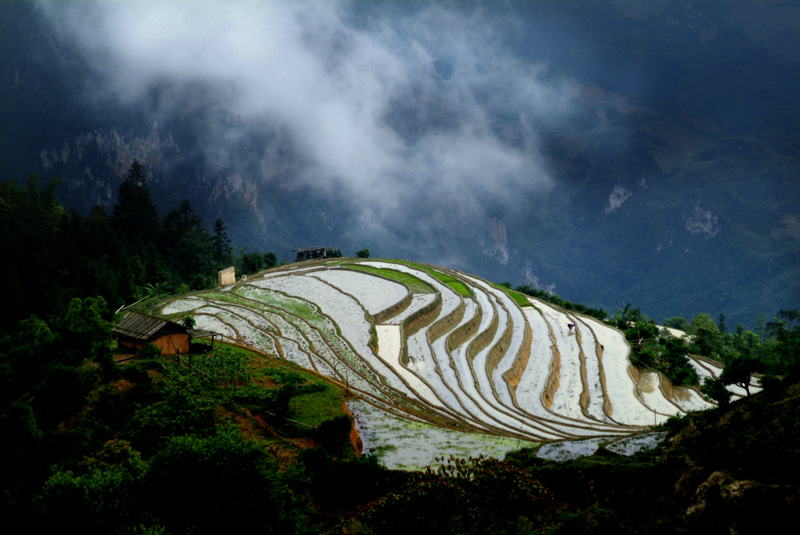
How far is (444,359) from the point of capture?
1054 inches

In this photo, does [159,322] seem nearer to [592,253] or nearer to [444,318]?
[444,318]

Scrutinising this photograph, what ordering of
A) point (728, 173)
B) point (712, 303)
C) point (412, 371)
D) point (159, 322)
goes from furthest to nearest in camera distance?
point (728, 173) → point (712, 303) → point (412, 371) → point (159, 322)

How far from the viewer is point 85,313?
1658cm

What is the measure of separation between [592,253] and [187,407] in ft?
350

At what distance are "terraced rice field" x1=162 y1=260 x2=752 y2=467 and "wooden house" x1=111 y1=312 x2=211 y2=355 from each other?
3.55 meters

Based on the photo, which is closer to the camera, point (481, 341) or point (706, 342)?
point (481, 341)

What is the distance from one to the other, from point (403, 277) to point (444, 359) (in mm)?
17958

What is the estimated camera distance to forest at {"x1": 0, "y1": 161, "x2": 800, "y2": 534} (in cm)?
756

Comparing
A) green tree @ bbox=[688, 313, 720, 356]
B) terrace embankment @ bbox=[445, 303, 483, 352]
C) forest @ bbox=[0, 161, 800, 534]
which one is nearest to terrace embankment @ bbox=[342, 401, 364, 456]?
forest @ bbox=[0, 161, 800, 534]

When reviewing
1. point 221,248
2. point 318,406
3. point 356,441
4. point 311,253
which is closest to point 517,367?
point 318,406

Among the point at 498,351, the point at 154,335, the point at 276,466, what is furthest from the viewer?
the point at 498,351

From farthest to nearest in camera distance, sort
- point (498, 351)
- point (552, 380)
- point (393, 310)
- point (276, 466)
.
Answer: point (393, 310)
point (498, 351)
point (552, 380)
point (276, 466)

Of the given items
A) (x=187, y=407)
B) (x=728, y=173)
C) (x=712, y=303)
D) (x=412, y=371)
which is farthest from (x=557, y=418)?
(x=728, y=173)

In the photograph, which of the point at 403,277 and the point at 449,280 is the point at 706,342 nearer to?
the point at 449,280
